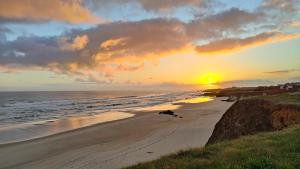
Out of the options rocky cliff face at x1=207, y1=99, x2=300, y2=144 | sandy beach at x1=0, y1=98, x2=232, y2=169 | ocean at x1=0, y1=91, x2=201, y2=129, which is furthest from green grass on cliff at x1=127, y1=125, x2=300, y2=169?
ocean at x1=0, y1=91, x2=201, y2=129

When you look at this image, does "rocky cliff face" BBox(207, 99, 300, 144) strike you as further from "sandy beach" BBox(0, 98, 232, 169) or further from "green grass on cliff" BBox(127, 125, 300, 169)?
"green grass on cliff" BBox(127, 125, 300, 169)

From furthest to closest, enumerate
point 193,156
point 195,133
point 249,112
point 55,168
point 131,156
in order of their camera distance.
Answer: point 195,133, point 249,112, point 131,156, point 55,168, point 193,156

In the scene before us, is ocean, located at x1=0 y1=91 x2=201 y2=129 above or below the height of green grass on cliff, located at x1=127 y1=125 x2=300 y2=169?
below

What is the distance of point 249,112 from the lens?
707 inches

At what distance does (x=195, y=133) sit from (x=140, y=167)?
1601cm

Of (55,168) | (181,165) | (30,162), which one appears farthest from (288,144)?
(30,162)

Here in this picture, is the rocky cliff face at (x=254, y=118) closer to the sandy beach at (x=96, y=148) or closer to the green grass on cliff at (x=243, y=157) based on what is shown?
the sandy beach at (x=96, y=148)

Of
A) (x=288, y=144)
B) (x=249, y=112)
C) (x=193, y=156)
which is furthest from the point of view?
(x=249, y=112)

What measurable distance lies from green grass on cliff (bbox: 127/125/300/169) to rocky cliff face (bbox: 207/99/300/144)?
18.1 ft

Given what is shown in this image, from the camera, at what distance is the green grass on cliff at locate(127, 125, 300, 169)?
7531 millimetres

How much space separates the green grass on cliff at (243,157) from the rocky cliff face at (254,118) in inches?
218

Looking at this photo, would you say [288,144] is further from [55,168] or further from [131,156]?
[55,168]

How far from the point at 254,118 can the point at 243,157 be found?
9.40m

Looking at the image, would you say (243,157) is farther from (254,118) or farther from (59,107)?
(59,107)
